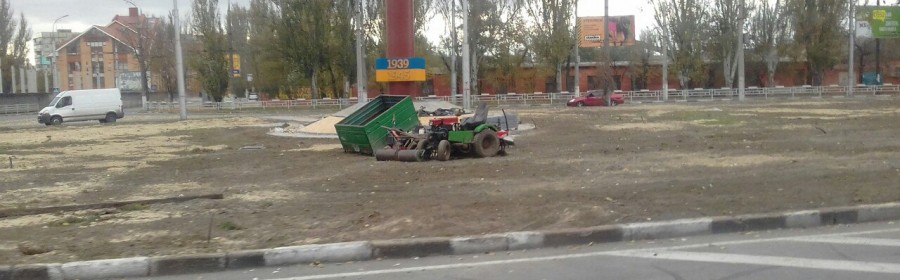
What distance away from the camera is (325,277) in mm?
7477

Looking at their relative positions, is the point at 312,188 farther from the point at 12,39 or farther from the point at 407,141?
the point at 12,39

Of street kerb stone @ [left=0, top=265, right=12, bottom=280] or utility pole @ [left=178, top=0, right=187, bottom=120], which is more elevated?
utility pole @ [left=178, top=0, right=187, bottom=120]

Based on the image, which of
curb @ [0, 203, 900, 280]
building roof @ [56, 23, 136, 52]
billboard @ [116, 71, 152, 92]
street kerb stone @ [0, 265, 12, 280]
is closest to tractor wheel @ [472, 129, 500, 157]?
curb @ [0, 203, 900, 280]

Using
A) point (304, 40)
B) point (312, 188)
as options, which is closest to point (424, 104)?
point (312, 188)

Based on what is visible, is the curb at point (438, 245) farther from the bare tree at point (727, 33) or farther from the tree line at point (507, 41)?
the bare tree at point (727, 33)

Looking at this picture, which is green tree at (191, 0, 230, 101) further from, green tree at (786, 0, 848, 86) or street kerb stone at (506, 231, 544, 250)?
street kerb stone at (506, 231, 544, 250)

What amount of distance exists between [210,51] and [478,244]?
66.3 m

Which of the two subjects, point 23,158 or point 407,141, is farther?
point 23,158

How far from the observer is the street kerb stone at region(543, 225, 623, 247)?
28.7 ft

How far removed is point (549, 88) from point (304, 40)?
24.3m

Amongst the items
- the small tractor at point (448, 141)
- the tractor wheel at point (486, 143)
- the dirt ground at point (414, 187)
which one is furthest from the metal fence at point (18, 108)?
the tractor wheel at point (486, 143)

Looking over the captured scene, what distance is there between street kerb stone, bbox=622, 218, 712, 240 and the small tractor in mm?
9079

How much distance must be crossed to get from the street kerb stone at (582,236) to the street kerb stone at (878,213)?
3094mm

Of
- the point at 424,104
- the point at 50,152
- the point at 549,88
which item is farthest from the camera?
the point at 549,88
